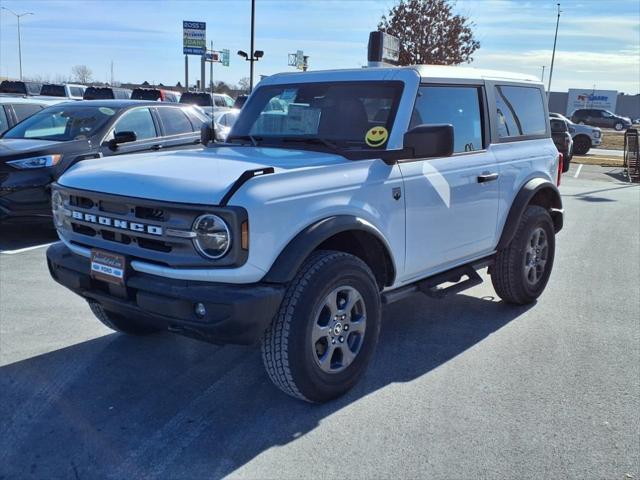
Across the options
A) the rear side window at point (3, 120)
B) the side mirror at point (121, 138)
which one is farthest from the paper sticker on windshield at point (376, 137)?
the rear side window at point (3, 120)

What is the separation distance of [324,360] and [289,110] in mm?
1988

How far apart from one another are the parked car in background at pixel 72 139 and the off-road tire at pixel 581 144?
20.5m

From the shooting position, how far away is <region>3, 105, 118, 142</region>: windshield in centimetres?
798

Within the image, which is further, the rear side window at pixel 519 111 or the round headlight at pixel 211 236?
the rear side window at pixel 519 111

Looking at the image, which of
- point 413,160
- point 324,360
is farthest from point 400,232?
point 324,360

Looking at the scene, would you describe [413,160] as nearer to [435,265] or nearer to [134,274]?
[435,265]

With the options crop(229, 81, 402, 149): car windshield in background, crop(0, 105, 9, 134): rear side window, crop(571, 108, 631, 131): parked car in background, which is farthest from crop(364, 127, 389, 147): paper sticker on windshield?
crop(571, 108, 631, 131): parked car in background

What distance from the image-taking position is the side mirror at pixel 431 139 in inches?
145

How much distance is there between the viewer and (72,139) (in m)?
7.84

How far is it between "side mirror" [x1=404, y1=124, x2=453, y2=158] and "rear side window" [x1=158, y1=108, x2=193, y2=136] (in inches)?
222

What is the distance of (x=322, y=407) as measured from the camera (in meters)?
3.58

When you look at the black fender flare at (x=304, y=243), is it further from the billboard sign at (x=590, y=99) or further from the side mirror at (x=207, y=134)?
the billboard sign at (x=590, y=99)

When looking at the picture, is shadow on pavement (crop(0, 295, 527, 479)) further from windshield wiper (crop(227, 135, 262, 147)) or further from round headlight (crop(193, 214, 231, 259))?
windshield wiper (crop(227, 135, 262, 147))

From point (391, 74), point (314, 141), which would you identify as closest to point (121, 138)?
point (314, 141)
